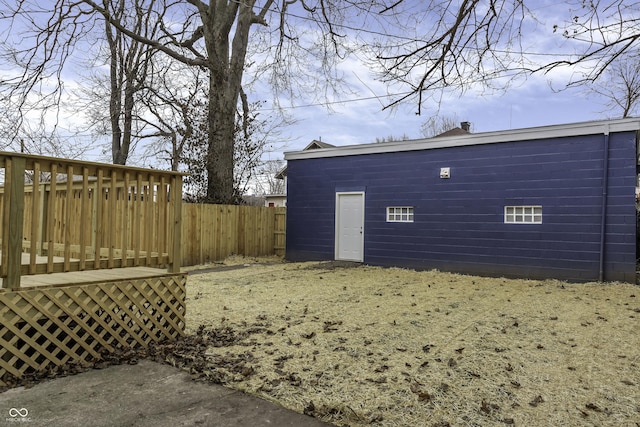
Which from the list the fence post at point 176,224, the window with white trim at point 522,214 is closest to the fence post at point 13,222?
the fence post at point 176,224

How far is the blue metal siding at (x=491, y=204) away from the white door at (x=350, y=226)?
0.54 ft

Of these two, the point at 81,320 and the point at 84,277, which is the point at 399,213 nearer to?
the point at 84,277

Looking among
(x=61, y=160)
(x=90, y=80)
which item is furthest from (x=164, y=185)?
(x=90, y=80)

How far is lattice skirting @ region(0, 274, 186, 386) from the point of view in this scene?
2.97 m

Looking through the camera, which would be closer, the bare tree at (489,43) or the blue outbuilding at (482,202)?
the bare tree at (489,43)

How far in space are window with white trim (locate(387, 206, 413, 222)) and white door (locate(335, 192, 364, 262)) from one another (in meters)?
0.73

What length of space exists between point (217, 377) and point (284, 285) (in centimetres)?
437

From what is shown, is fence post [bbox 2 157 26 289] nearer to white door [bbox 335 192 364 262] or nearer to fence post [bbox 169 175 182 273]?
fence post [bbox 169 175 182 273]

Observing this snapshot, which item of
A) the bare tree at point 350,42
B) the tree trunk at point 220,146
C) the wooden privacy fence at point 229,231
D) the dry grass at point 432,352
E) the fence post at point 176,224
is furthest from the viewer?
the tree trunk at point 220,146

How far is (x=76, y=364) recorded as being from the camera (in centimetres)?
327

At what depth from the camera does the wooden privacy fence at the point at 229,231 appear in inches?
408

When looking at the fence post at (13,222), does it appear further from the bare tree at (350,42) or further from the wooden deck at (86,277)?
the bare tree at (350,42)

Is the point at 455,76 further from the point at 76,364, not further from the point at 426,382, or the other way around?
the point at 76,364

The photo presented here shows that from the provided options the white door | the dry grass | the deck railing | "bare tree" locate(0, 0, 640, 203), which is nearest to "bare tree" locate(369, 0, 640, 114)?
A: "bare tree" locate(0, 0, 640, 203)
